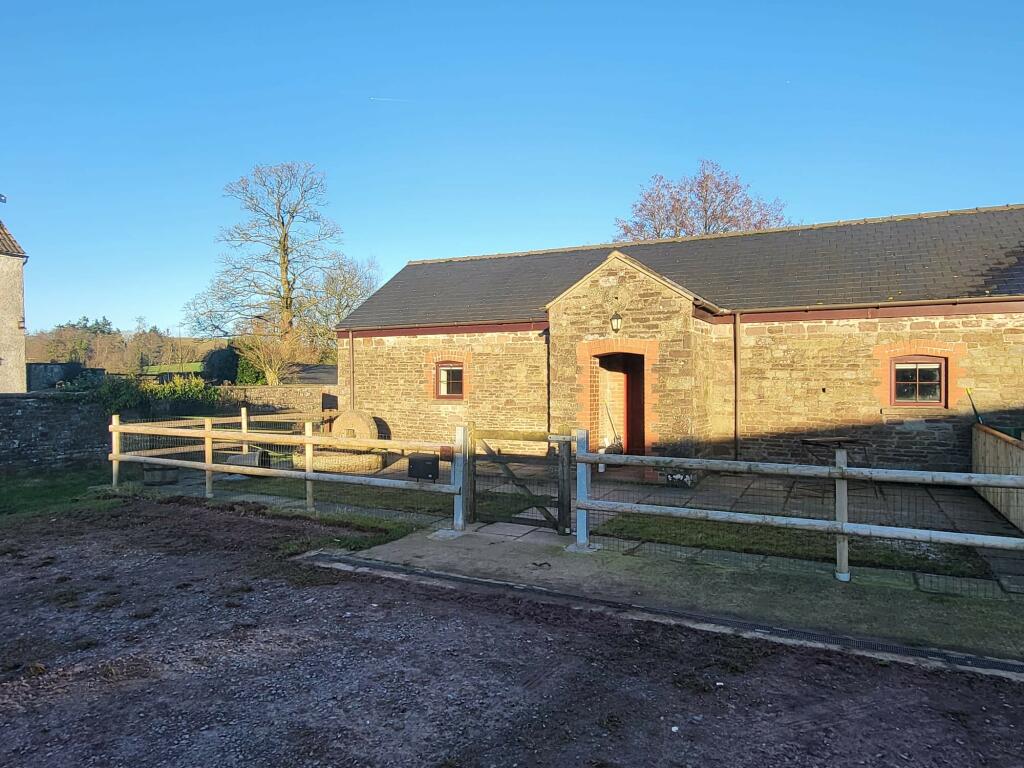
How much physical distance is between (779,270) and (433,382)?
28.8ft

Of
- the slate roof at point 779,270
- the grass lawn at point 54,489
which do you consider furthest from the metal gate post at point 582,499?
the slate roof at point 779,270

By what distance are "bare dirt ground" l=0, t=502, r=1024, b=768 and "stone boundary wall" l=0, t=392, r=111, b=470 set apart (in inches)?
378

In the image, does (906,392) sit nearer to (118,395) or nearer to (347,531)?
(347,531)

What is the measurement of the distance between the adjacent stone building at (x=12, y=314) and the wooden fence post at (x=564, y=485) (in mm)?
23312

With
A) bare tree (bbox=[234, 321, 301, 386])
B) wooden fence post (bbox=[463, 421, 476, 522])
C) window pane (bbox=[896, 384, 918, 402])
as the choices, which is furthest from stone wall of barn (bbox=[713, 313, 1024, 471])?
bare tree (bbox=[234, 321, 301, 386])

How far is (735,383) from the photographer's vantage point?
13820 millimetres

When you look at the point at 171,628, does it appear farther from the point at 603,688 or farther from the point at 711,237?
the point at 711,237

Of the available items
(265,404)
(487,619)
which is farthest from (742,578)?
(265,404)

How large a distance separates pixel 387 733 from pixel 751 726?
74.3 inches

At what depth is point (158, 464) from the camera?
11234 millimetres

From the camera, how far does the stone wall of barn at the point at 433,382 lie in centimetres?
1584

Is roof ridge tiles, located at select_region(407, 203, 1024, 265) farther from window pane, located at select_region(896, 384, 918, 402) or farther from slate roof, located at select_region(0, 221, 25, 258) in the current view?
slate roof, located at select_region(0, 221, 25, 258)

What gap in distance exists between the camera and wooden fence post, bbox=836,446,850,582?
5781 mm

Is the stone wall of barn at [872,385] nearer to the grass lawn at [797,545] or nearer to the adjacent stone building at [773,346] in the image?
Answer: the adjacent stone building at [773,346]
